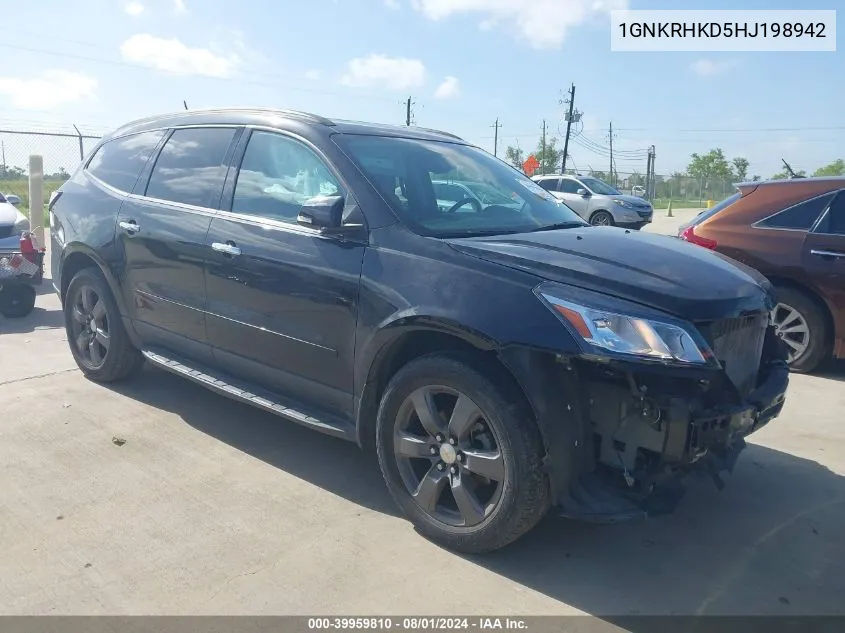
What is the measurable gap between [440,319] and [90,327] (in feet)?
11.0

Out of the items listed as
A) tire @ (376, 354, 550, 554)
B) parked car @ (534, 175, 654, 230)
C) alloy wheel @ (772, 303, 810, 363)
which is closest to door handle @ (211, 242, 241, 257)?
tire @ (376, 354, 550, 554)

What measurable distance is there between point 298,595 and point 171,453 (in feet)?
5.44

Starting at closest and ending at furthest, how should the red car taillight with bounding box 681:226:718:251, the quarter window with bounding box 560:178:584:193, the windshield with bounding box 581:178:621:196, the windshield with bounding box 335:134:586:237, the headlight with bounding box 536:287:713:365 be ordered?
the headlight with bounding box 536:287:713:365 < the windshield with bounding box 335:134:586:237 < the red car taillight with bounding box 681:226:718:251 < the windshield with bounding box 581:178:621:196 < the quarter window with bounding box 560:178:584:193

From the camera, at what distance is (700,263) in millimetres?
3348

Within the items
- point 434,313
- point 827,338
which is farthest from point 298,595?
point 827,338

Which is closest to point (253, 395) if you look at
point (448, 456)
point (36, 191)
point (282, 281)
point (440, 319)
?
point (282, 281)

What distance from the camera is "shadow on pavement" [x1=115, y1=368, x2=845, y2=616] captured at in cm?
293

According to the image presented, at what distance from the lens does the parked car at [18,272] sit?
7531 millimetres

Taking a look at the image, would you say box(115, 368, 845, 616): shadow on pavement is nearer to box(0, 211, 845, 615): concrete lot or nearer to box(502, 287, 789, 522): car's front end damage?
box(0, 211, 845, 615): concrete lot

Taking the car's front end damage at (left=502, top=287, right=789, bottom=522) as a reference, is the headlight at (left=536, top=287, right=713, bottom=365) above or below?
above

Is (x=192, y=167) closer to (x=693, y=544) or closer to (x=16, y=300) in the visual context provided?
(x=693, y=544)

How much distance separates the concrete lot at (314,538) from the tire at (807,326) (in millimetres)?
1470

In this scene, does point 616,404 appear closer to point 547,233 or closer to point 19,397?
point 547,233

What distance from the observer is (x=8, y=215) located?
8.30 metres
